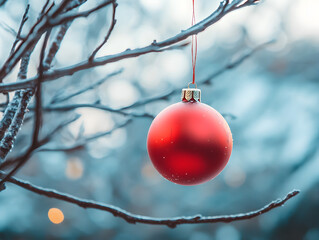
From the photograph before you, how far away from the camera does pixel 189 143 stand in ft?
2.19

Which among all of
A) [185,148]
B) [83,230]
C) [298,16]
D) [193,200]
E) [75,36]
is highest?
[298,16]

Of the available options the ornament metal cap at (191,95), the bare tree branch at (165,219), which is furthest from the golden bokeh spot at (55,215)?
the ornament metal cap at (191,95)

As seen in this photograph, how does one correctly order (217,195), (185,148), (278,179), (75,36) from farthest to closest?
(217,195)
(278,179)
(75,36)
(185,148)

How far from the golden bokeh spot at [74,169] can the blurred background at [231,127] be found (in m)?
0.02

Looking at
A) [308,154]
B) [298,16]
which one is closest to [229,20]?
[298,16]

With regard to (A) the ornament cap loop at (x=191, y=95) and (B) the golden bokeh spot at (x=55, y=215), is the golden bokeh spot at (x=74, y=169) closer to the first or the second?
(B) the golden bokeh spot at (x=55, y=215)

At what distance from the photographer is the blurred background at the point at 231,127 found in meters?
3.74

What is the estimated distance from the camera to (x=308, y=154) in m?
3.76

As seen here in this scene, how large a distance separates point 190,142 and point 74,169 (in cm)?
399

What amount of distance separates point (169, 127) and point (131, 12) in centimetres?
356

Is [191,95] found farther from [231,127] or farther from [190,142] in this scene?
[231,127]

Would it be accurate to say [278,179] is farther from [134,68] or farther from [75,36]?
[75,36]

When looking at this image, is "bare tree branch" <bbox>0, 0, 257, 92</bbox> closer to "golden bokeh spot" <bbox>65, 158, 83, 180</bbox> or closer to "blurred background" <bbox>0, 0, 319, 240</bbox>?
"blurred background" <bbox>0, 0, 319, 240</bbox>

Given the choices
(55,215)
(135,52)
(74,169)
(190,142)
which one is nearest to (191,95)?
(190,142)
